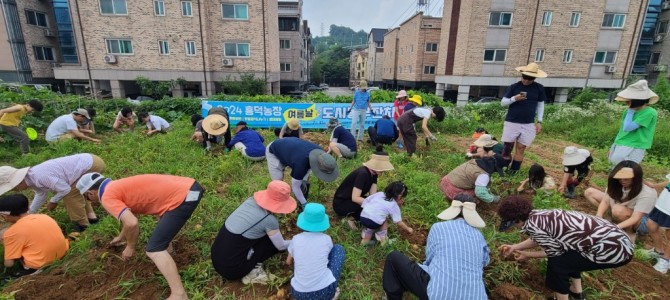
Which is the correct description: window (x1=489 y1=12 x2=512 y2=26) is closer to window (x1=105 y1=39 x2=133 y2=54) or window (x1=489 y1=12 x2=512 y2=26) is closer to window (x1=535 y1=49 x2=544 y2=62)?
window (x1=535 y1=49 x2=544 y2=62)

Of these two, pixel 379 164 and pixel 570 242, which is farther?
pixel 379 164

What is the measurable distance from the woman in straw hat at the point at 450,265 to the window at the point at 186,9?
68.7 feet

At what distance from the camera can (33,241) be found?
121 inches

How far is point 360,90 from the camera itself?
27.5ft

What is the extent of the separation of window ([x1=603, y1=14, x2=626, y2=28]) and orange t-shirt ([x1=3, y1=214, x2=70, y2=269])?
28.5 metres

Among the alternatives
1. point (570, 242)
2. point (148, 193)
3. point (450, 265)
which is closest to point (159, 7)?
point (148, 193)

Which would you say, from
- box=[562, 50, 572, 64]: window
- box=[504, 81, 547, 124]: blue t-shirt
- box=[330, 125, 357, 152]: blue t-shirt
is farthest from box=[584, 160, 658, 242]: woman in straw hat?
box=[562, 50, 572, 64]: window

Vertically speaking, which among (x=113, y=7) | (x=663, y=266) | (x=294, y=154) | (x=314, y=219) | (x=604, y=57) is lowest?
(x=663, y=266)

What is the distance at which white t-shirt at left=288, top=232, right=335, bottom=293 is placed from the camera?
265 centimetres

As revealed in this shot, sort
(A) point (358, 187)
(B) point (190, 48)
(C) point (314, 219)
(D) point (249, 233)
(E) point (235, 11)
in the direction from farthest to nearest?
(E) point (235, 11) < (B) point (190, 48) < (A) point (358, 187) < (D) point (249, 233) < (C) point (314, 219)

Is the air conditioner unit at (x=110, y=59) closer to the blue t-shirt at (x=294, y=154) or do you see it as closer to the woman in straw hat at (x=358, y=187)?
the blue t-shirt at (x=294, y=154)

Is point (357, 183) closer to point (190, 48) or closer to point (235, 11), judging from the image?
point (190, 48)

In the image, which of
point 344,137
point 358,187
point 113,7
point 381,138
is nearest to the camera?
point 358,187

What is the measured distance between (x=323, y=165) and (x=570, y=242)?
2494mm
